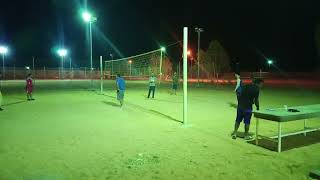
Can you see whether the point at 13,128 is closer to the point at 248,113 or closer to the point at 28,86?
the point at 248,113

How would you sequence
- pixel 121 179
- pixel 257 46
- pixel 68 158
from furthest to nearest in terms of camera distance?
pixel 257 46 → pixel 68 158 → pixel 121 179

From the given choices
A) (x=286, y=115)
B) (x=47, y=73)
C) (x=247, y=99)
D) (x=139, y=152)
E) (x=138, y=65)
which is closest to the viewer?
(x=286, y=115)

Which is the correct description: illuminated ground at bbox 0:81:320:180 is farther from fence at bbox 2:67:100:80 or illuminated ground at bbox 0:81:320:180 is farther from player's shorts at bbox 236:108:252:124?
fence at bbox 2:67:100:80

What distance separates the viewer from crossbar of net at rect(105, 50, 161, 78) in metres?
35.3

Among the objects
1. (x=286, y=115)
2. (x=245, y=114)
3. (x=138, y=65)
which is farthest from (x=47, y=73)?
(x=286, y=115)

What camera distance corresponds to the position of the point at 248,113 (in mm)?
9266

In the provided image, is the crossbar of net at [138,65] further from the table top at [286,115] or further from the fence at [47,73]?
the table top at [286,115]

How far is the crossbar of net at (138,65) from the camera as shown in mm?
35272

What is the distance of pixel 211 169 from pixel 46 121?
26.5ft

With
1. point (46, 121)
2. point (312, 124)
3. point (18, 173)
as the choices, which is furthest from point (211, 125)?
point (18, 173)

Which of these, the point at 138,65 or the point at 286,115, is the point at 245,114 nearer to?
the point at 286,115

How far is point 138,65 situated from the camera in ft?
128

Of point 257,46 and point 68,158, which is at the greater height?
point 257,46

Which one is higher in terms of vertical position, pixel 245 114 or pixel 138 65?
pixel 138 65
